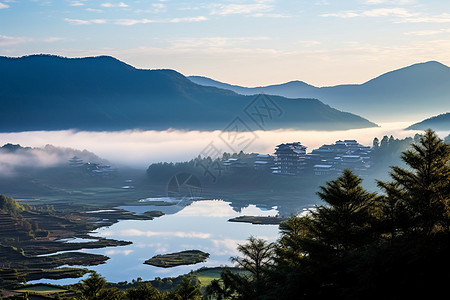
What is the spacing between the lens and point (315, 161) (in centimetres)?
11856

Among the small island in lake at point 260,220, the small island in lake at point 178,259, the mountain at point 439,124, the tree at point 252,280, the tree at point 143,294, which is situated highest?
the mountain at point 439,124

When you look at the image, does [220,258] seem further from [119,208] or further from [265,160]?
[265,160]

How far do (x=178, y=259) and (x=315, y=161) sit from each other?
6890 cm

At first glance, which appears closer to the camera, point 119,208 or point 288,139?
point 119,208

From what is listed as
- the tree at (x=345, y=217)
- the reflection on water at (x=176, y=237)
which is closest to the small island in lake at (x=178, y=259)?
the reflection on water at (x=176, y=237)

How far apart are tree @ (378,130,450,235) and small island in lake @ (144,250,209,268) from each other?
29976 mm

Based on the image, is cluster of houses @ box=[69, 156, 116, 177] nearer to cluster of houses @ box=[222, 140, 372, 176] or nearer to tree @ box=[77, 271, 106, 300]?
cluster of houses @ box=[222, 140, 372, 176]

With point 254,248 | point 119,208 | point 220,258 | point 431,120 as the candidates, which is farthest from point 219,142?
point 254,248

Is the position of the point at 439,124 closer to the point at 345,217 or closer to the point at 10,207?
the point at 10,207

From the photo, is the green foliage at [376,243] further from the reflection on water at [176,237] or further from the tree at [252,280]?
the reflection on water at [176,237]

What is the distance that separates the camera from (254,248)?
28531 millimetres

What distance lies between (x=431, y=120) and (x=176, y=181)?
76.8 metres

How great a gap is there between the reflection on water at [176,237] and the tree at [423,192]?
27.0 meters

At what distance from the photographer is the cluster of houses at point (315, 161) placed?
113625mm
